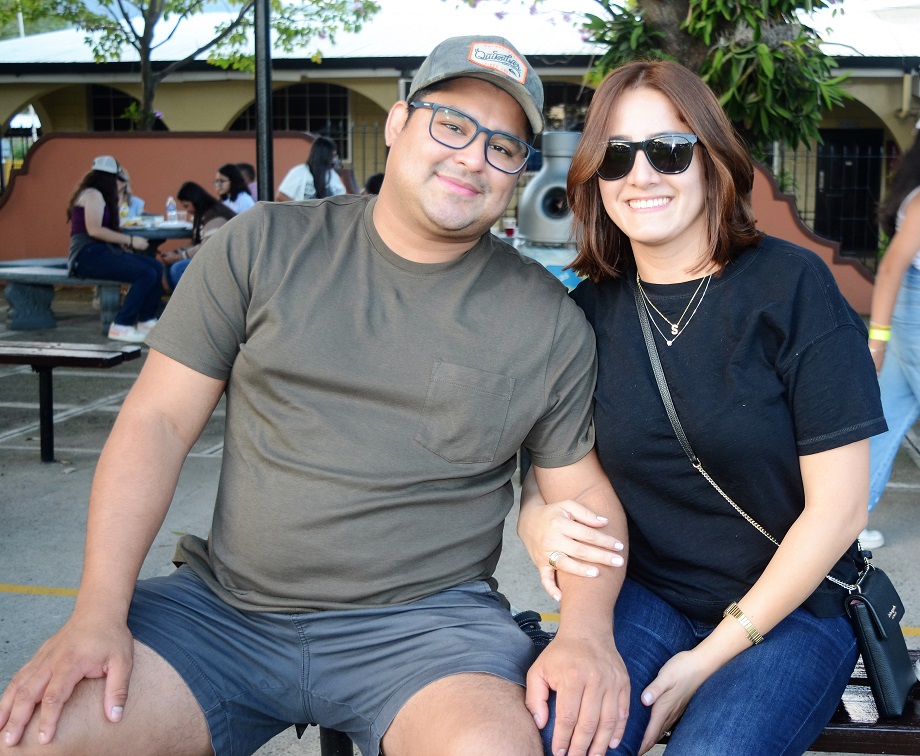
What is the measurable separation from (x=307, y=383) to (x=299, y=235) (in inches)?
15.3

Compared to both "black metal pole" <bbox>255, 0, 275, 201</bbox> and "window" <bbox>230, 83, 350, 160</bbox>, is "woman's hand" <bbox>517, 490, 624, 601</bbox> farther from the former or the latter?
"window" <bbox>230, 83, 350, 160</bbox>

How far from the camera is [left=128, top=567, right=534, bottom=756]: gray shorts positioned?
6.92ft

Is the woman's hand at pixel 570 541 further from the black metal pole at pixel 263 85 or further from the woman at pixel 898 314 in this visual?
the black metal pole at pixel 263 85

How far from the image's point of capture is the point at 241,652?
2.22 m

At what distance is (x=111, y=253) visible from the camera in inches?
399

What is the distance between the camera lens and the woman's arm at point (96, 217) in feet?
32.1

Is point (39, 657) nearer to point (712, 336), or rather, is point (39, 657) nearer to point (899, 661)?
point (712, 336)

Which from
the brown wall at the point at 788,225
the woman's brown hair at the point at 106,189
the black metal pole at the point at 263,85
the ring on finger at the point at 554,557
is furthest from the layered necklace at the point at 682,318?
the brown wall at the point at 788,225

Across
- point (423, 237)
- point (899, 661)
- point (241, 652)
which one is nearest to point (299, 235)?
point (423, 237)

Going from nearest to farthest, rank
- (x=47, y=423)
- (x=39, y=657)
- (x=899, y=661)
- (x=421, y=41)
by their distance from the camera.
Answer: (x=39, y=657) → (x=899, y=661) → (x=47, y=423) → (x=421, y=41)

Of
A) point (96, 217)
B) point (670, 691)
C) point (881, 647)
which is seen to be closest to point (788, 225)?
point (96, 217)

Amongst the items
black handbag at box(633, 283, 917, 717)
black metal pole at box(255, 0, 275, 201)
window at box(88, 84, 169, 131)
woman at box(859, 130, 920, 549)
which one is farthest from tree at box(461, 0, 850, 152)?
window at box(88, 84, 169, 131)

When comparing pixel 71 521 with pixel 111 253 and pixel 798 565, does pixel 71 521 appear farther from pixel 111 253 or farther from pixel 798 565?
pixel 111 253

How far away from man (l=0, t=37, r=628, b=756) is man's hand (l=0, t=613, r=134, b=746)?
0.4 inches
